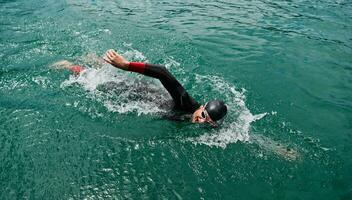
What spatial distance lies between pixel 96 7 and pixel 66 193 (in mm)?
11140

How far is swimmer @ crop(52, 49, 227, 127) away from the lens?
568 cm

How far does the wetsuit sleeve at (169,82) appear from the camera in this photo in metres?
5.79

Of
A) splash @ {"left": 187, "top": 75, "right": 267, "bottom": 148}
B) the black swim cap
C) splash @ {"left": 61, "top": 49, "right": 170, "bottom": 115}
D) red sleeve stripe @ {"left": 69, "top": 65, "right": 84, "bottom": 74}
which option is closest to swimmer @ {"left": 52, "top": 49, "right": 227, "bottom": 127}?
the black swim cap

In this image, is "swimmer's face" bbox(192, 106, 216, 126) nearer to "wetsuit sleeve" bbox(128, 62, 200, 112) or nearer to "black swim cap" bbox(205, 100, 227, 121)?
"black swim cap" bbox(205, 100, 227, 121)

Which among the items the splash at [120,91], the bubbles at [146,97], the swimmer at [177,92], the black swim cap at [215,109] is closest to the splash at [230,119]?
the bubbles at [146,97]

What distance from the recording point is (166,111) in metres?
7.21

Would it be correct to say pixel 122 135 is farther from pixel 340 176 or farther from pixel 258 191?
pixel 340 176

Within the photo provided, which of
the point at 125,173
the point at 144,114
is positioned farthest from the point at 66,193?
the point at 144,114

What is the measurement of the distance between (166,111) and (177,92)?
3.00 feet

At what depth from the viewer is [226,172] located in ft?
20.2

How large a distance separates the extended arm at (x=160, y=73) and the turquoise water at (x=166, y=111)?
2.25 feet

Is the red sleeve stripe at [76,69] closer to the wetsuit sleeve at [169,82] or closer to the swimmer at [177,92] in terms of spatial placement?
the swimmer at [177,92]

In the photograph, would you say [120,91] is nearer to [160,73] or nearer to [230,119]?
[160,73]

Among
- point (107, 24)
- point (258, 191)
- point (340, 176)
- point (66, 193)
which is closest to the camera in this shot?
point (66, 193)
